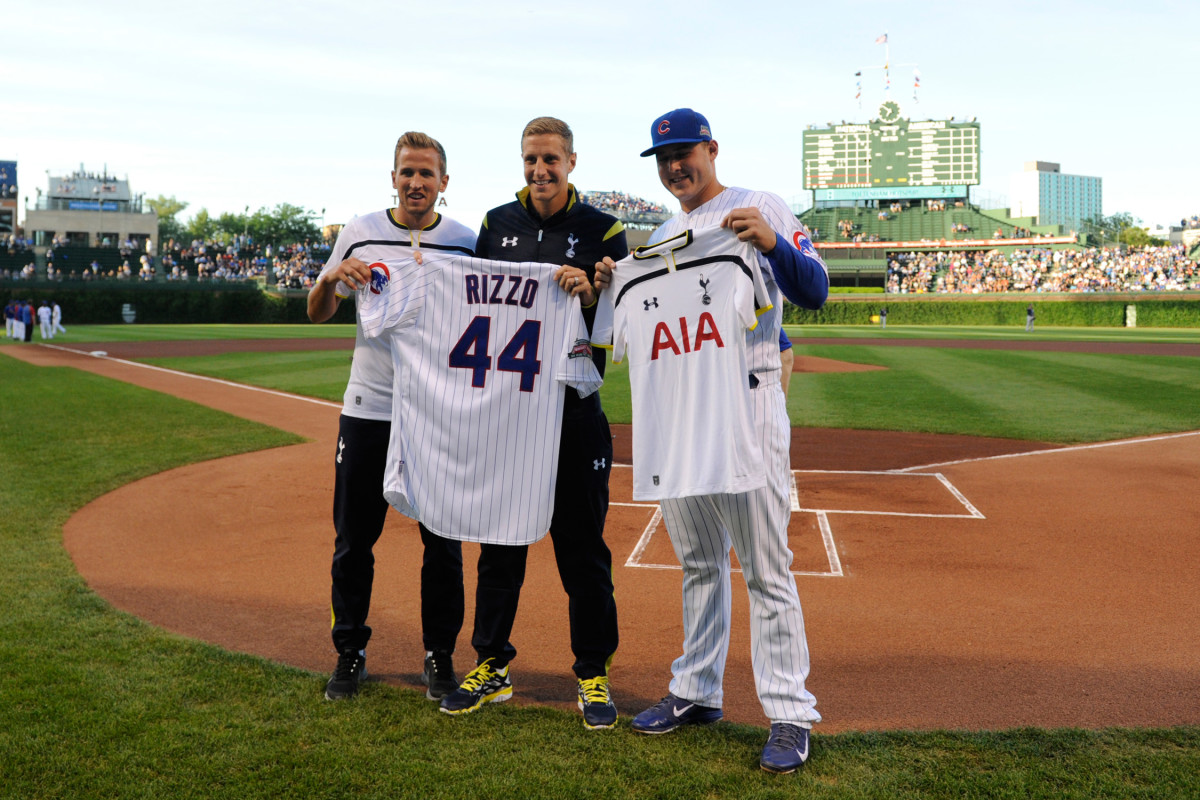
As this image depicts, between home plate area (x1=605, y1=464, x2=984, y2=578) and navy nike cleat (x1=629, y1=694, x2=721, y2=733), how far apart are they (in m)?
2.45

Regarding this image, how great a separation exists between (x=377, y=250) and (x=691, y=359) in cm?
158

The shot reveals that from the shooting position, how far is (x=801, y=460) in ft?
34.2

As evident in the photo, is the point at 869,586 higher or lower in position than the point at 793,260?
lower

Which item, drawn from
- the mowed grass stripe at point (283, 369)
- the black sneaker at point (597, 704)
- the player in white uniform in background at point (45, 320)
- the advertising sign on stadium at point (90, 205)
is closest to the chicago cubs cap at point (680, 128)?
the black sneaker at point (597, 704)

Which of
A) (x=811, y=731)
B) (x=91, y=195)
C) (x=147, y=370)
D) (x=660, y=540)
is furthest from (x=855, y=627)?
(x=91, y=195)

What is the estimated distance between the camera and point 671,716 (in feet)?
12.4

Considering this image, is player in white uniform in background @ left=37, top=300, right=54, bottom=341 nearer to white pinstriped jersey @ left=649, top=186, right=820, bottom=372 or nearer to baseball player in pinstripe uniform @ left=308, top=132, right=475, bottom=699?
baseball player in pinstripe uniform @ left=308, top=132, right=475, bottom=699

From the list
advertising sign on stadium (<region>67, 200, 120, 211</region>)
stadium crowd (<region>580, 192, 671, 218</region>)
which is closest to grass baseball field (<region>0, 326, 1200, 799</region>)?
advertising sign on stadium (<region>67, 200, 120, 211</region>)

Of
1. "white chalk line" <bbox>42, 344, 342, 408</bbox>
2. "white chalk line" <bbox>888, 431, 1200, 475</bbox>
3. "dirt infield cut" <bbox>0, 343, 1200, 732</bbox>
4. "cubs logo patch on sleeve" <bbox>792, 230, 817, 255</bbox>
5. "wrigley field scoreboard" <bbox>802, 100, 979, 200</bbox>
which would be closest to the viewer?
"cubs logo patch on sleeve" <bbox>792, 230, 817, 255</bbox>

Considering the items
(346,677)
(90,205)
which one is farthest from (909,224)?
(346,677)

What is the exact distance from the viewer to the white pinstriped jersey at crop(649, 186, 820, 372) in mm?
3510

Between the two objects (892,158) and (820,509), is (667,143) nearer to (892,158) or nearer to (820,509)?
(820,509)

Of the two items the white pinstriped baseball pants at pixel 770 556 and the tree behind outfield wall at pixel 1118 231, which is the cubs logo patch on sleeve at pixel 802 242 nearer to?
the white pinstriped baseball pants at pixel 770 556

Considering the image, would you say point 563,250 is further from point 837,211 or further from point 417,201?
point 837,211
